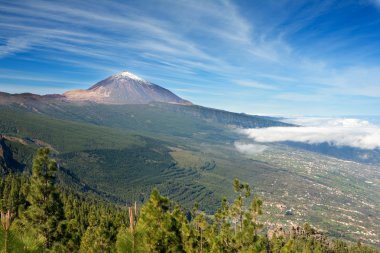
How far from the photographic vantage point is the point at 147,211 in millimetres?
44844

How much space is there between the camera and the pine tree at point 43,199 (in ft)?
144

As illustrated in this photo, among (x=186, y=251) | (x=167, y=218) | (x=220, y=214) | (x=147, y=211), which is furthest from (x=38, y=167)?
(x=220, y=214)

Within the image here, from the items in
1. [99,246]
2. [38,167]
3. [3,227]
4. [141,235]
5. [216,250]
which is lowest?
[99,246]

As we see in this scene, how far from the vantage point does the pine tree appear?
1730 inches

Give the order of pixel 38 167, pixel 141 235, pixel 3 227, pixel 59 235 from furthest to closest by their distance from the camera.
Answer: pixel 59 235
pixel 38 167
pixel 141 235
pixel 3 227

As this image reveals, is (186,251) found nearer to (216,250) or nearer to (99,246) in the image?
(216,250)

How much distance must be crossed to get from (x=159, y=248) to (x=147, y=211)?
539cm

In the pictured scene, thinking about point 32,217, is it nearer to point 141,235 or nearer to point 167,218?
point 167,218

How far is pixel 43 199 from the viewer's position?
44.7 meters

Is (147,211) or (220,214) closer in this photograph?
(147,211)

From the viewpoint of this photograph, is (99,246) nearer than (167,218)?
No


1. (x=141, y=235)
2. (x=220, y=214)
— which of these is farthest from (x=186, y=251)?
Answer: (x=141, y=235)

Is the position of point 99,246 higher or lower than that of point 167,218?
lower

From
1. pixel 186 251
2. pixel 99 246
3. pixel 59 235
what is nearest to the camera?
pixel 59 235
